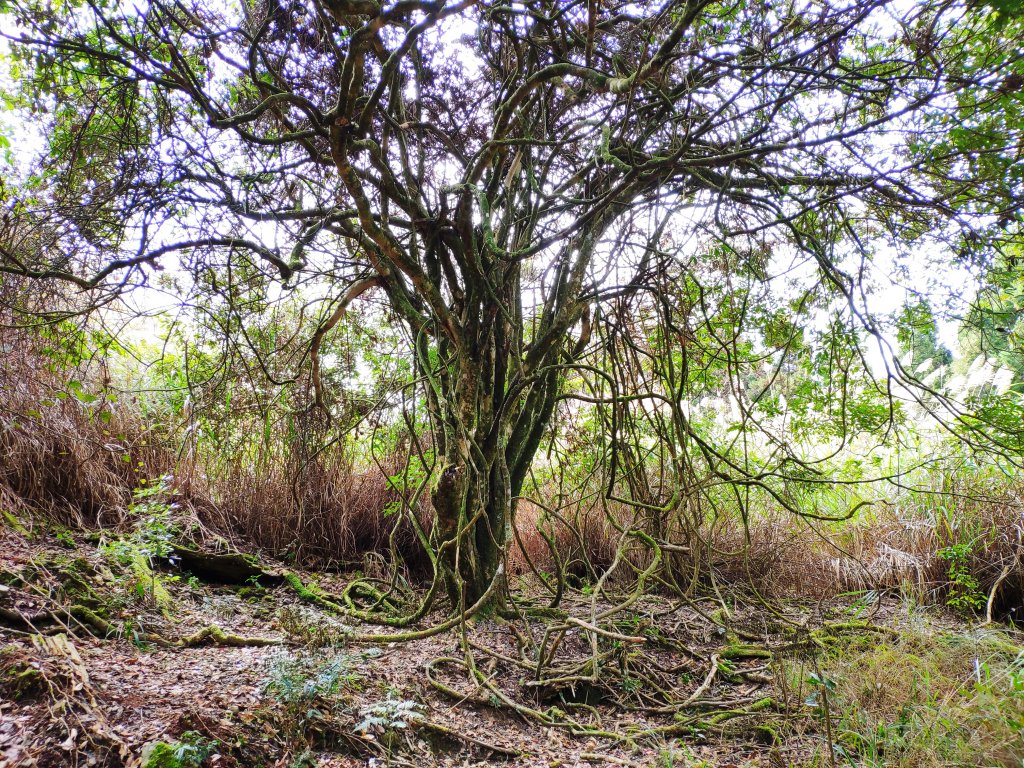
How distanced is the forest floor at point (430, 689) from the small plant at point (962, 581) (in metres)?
0.21

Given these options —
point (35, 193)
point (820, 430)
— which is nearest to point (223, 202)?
point (35, 193)

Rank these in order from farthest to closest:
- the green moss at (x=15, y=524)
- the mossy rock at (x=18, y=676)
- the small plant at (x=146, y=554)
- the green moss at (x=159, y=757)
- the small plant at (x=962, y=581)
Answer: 1. the small plant at (x=962, y=581)
2. the green moss at (x=15, y=524)
3. the small plant at (x=146, y=554)
4. the mossy rock at (x=18, y=676)
5. the green moss at (x=159, y=757)

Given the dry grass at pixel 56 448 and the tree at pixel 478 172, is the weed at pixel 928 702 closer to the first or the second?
the tree at pixel 478 172

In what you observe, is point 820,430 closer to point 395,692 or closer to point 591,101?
point 591,101

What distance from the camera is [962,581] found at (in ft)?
11.5

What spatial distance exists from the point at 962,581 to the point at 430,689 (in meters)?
3.33

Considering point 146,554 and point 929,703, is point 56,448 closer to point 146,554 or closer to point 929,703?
point 146,554

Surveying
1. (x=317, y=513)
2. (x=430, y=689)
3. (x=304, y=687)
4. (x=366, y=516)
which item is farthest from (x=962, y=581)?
(x=317, y=513)

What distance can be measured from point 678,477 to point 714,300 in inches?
69.8

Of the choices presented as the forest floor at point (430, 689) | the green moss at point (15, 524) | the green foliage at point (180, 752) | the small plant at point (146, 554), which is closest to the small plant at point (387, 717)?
the forest floor at point (430, 689)

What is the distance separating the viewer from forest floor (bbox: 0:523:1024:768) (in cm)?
174

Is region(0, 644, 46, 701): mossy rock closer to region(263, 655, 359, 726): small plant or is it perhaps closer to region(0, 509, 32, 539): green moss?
region(263, 655, 359, 726): small plant

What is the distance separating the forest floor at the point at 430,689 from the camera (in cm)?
174

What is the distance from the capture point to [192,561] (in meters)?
3.66
